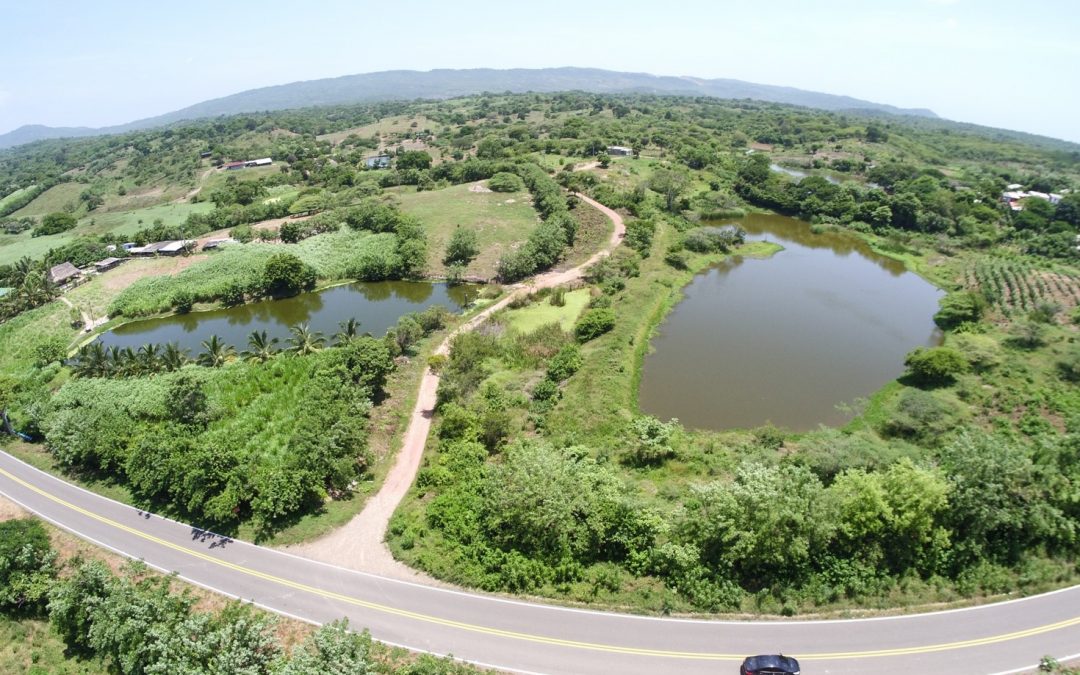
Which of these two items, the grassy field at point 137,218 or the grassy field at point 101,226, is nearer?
the grassy field at point 101,226

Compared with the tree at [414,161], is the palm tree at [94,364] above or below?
below

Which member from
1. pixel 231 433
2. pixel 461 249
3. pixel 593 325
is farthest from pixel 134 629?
pixel 461 249

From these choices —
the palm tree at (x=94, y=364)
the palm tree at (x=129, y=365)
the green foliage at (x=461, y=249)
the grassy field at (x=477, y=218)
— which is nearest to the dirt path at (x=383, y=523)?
the palm tree at (x=129, y=365)

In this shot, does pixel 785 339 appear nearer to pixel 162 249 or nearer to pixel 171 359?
pixel 171 359

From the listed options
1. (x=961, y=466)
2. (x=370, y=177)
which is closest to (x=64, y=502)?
(x=961, y=466)

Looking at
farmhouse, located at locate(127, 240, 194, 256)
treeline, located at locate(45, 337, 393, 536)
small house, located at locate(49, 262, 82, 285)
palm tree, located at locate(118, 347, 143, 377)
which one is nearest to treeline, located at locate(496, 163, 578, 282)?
treeline, located at locate(45, 337, 393, 536)

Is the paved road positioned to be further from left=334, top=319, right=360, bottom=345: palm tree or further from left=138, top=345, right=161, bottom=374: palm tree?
left=138, top=345, right=161, bottom=374: palm tree

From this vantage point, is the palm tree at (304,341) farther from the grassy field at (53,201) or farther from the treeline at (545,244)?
the grassy field at (53,201)
